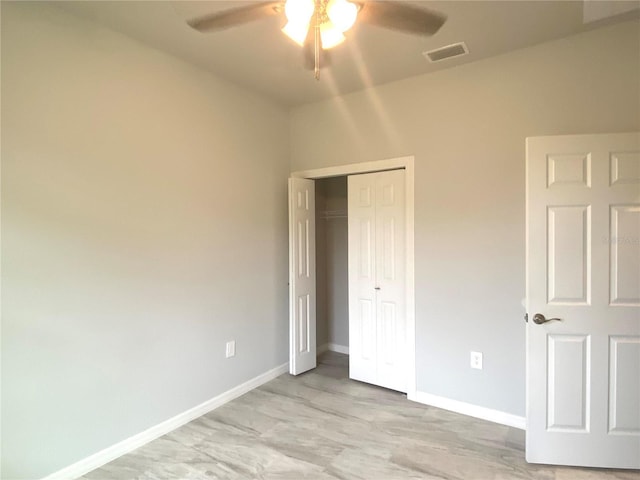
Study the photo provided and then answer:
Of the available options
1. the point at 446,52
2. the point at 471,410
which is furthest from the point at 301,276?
the point at 446,52

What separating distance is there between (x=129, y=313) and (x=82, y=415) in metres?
0.64

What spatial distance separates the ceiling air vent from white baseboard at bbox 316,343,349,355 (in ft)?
10.6

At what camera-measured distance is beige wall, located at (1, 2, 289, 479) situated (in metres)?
1.92

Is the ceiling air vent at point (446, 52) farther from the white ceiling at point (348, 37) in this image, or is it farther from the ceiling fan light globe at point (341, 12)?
the ceiling fan light globe at point (341, 12)

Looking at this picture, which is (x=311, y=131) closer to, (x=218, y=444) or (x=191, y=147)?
(x=191, y=147)

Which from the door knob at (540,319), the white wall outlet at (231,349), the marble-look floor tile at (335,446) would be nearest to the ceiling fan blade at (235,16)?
the door knob at (540,319)

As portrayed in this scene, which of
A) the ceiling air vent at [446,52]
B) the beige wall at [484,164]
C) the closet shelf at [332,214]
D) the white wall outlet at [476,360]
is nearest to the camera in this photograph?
the beige wall at [484,164]

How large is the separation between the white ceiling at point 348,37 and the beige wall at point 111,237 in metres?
0.18

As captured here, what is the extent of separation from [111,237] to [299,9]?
1.77 m

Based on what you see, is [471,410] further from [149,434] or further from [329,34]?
A: [329,34]

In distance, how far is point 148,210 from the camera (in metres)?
2.50

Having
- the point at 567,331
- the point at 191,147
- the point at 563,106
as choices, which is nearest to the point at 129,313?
the point at 191,147

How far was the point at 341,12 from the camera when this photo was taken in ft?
5.08

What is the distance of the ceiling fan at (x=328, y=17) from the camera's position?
154 cm
